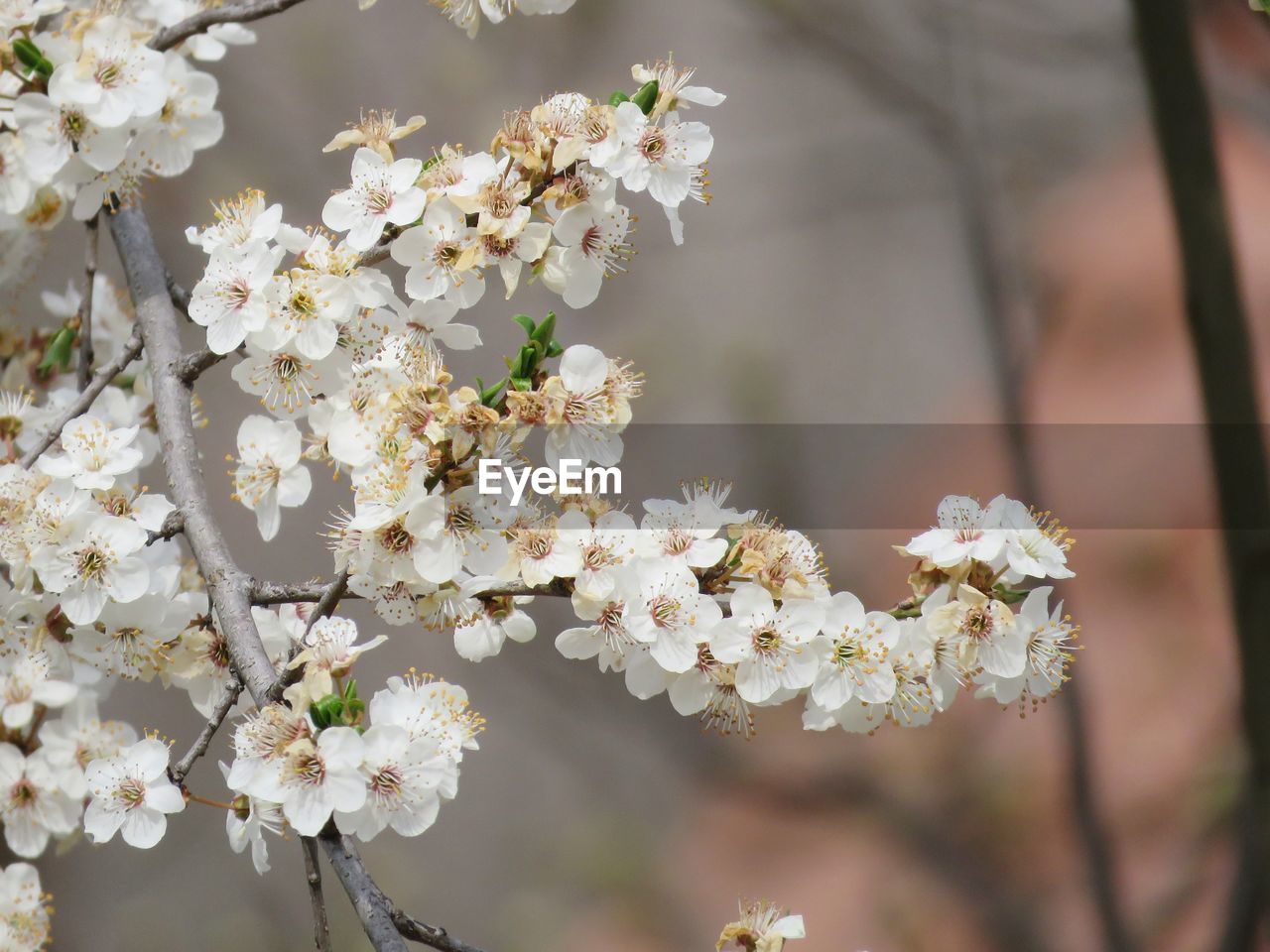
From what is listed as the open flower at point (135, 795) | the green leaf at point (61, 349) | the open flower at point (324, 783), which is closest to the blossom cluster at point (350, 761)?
the open flower at point (324, 783)

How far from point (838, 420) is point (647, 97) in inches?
26.6

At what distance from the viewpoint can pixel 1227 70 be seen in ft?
3.85

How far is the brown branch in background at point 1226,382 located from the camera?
44.3 inches

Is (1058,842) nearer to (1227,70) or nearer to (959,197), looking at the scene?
(959,197)

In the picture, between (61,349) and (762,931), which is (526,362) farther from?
(61,349)

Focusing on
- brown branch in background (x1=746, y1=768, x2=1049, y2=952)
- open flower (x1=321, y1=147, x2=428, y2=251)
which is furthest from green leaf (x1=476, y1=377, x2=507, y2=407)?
brown branch in background (x1=746, y1=768, x2=1049, y2=952)

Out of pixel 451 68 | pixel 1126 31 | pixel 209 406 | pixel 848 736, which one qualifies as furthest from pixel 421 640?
pixel 1126 31

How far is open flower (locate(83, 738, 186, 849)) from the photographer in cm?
63

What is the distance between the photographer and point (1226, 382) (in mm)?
1130

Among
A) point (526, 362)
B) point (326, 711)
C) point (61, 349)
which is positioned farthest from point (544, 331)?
point (61, 349)

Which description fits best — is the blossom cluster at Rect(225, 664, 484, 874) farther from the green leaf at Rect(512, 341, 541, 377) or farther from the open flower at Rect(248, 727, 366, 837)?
the green leaf at Rect(512, 341, 541, 377)

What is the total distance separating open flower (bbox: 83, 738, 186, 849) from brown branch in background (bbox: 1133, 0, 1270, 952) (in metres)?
1.06

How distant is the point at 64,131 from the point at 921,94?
936 millimetres

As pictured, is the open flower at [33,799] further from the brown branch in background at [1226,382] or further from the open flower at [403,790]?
the brown branch in background at [1226,382]
